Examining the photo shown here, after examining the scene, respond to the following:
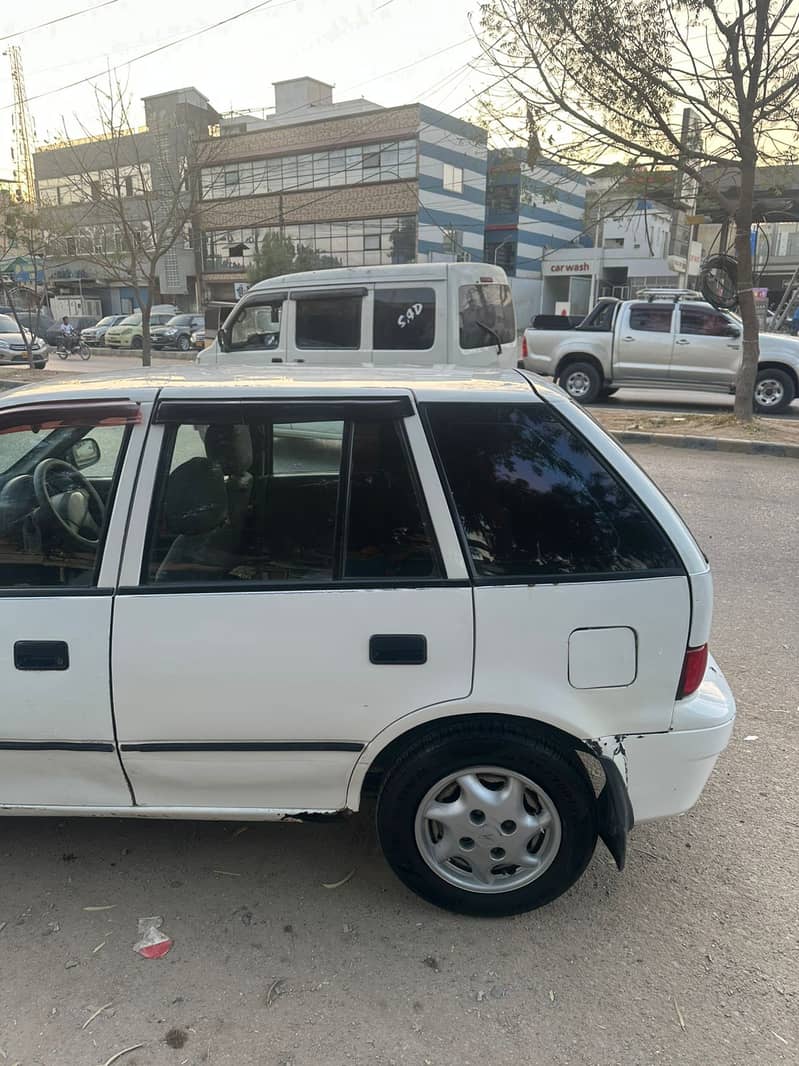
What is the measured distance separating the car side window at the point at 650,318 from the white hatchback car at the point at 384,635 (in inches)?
501

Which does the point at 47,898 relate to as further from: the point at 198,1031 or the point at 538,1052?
the point at 538,1052

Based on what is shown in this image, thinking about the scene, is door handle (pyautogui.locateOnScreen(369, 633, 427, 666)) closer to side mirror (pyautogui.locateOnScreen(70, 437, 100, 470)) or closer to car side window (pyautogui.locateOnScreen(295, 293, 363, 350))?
side mirror (pyautogui.locateOnScreen(70, 437, 100, 470))

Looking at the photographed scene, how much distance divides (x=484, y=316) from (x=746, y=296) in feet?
15.8

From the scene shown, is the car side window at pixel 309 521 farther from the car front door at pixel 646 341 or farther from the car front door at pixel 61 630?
the car front door at pixel 646 341

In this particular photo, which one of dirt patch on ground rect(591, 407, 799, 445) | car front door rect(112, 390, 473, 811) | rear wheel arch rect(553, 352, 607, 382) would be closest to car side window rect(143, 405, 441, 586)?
car front door rect(112, 390, 473, 811)

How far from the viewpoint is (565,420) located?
2322 millimetres

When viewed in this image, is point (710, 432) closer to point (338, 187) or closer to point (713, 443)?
point (713, 443)

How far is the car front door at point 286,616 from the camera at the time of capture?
85.7 inches

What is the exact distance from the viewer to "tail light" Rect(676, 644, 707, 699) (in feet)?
7.42

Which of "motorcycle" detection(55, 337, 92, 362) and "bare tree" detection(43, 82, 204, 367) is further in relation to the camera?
"motorcycle" detection(55, 337, 92, 362)

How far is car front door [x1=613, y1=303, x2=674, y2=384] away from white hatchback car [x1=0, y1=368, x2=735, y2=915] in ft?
41.5

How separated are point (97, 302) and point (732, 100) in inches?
2308

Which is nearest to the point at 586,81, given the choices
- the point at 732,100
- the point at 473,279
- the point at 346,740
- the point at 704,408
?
the point at 732,100

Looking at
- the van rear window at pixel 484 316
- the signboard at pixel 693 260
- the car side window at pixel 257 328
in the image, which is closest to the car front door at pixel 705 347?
the signboard at pixel 693 260
